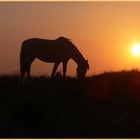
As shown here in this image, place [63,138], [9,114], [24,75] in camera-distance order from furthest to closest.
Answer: [24,75] < [9,114] < [63,138]

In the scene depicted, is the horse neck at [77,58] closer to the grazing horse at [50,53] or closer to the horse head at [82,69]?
the grazing horse at [50,53]

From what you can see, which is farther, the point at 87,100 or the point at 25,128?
the point at 87,100

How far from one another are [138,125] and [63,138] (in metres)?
1.80

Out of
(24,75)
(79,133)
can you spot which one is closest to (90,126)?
(79,133)

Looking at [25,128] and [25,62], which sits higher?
[25,62]

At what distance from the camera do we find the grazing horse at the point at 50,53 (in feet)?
67.6

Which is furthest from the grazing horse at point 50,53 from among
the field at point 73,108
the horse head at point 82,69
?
the field at point 73,108

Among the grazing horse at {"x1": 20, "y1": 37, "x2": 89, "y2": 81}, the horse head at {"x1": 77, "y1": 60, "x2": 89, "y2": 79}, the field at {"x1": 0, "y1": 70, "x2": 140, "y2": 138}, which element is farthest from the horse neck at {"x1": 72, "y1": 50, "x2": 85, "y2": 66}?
the field at {"x1": 0, "y1": 70, "x2": 140, "y2": 138}

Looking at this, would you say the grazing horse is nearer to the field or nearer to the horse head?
the horse head

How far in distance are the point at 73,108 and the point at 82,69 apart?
12.6ft

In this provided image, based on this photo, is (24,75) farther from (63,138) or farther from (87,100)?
(63,138)

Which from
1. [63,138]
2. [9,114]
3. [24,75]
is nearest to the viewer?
[63,138]

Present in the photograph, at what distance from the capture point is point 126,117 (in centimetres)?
1603

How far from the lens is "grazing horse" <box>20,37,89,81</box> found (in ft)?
67.6
